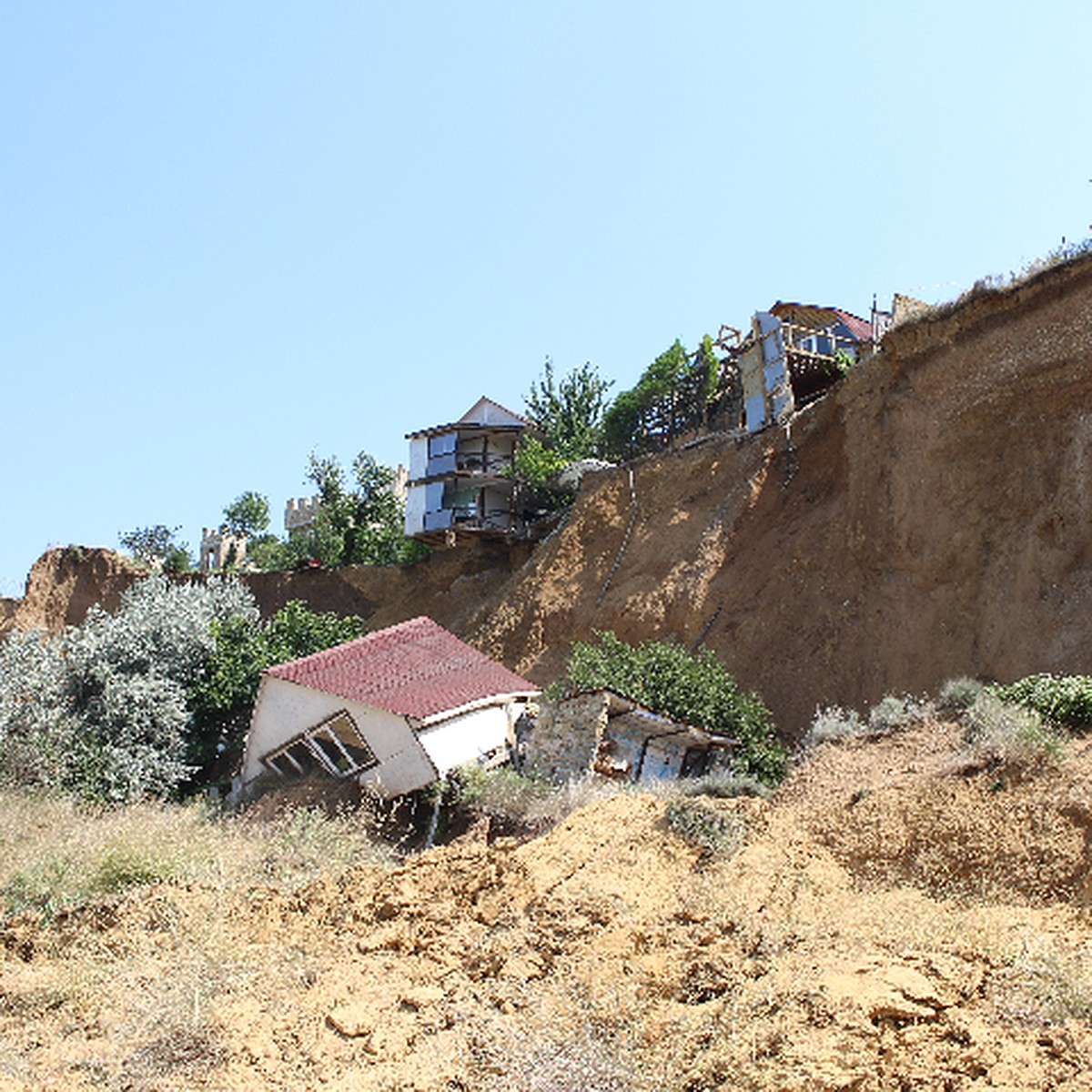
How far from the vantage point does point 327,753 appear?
1920 cm

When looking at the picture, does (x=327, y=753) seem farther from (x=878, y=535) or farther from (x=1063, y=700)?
(x=1063, y=700)

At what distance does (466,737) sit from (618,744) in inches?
123

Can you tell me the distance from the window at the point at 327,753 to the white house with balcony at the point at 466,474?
1334 cm

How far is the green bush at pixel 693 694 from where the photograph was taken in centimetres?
1623

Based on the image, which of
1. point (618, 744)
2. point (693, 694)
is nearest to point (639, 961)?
point (618, 744)

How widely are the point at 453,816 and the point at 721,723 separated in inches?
168

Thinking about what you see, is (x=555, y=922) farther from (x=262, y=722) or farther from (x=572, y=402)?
(x=572, y=402)

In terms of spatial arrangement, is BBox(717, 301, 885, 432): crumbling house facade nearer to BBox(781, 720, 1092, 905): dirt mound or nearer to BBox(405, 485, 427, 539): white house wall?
BBox(405, 485, 427, 539): white house wall

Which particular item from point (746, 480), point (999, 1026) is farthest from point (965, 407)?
point (999, 1026)

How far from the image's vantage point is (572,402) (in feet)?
116

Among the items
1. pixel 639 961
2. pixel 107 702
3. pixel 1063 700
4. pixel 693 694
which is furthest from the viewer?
pixel 107 702

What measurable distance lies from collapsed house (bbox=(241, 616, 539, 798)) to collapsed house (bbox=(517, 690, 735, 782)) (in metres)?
1.89

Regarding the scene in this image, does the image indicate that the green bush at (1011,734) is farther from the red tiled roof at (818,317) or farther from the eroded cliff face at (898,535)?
the red tiled roof at (818,317)

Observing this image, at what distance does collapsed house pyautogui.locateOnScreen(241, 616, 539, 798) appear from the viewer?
17875 millimetres
